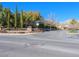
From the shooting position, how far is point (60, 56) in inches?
287

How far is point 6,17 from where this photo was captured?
53.5ft

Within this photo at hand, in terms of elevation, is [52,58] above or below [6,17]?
below

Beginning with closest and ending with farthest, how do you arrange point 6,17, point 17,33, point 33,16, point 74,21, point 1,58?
point 1,58 → point 74,21 → point 33,16 → point 6,17 → point 17,33

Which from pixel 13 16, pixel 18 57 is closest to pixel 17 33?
pixel 13 16

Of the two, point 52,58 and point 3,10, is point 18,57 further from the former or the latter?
point 3,10

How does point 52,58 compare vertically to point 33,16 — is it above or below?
below

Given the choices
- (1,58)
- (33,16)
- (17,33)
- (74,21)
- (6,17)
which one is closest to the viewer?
(1,58)

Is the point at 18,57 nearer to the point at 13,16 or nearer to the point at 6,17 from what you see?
the point at 13,16

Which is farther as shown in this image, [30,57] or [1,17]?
[1,17]

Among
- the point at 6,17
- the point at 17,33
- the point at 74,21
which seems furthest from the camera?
the point at 17,33

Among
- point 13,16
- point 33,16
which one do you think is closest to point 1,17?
point 13,16

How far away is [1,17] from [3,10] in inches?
29.9

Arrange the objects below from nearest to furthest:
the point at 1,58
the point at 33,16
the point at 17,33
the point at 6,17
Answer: the point at 1,58 < the point at 33,16 < the point at 6,17 < the point at 17,33

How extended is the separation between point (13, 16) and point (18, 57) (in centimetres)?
821
